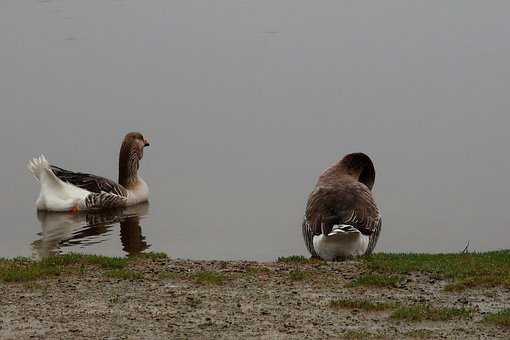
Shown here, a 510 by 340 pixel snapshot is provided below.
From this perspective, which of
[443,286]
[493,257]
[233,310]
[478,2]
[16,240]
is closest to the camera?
[233,310]

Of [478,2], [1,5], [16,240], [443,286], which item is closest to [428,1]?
[478,2]

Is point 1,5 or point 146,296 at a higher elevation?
point 1,5

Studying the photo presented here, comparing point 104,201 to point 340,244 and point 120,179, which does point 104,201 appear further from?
point 340,244

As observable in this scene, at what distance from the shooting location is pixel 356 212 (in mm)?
12281

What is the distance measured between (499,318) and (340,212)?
12.4 ft

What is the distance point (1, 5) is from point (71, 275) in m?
30.4

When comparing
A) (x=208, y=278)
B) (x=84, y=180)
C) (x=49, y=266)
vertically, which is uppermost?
(x=84, y=180)

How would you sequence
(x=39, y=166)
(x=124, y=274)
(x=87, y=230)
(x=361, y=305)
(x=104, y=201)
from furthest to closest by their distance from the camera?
(x=104, y=201), (x=39, y=166), (x=87, y=230), (x=124, y=274), (x=361, y=305)

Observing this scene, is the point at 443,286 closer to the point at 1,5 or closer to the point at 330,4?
the point at 330,4

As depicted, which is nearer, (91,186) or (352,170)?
(352,170)

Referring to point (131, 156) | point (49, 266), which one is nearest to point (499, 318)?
point (49, 266)

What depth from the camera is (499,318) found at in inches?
344

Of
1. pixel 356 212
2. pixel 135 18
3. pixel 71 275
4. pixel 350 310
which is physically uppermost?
pixel 135 18

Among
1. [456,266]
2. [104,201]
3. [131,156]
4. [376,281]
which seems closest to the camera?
[376,281]
